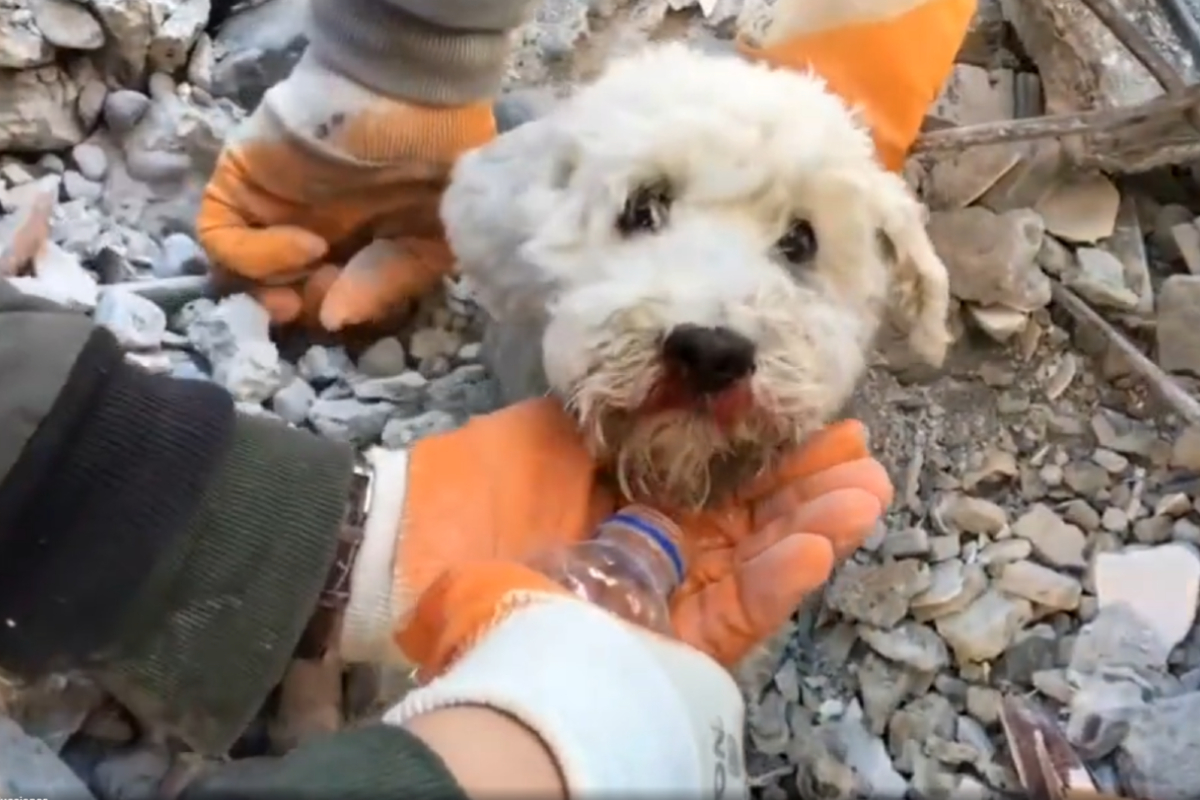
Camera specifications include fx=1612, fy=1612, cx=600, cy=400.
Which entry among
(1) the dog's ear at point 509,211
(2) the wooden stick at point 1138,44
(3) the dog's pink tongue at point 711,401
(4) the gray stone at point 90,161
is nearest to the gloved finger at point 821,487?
(3) the dog's pink tongue at point 711,401

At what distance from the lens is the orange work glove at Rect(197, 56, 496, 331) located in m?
1.35

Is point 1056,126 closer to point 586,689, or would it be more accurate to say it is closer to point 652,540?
point 652,540

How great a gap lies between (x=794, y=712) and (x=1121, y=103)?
2.27 feet

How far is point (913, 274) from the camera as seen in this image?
1.17 meters

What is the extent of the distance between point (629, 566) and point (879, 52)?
538 millimetres

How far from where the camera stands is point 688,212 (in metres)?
1.08

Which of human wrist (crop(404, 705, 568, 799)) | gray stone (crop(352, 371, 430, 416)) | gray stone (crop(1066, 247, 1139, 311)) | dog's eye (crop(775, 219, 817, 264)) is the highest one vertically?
human wrist (crop(404, 705, 568, 799))

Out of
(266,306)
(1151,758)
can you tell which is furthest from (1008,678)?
(266,306)

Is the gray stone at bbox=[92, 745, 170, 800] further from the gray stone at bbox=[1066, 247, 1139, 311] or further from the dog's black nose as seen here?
the gray stone at bbox=[1066, 247, 1139, 311]

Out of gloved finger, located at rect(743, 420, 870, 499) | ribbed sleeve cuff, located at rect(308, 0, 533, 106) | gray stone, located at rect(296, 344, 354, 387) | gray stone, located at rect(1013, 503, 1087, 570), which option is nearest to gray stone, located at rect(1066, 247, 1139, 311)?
gray stone, located at rect(1013, 503, 1087, 570)

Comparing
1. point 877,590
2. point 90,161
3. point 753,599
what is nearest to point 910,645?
point 877,590

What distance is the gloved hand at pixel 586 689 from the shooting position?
68 cm

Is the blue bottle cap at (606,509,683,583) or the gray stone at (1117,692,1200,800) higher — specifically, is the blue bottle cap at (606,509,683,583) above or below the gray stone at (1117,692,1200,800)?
above

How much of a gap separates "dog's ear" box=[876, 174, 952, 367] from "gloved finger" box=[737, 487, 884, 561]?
184 mm
